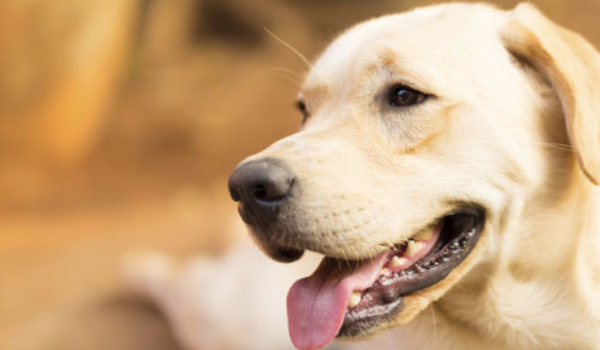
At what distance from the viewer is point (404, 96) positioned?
2.43m

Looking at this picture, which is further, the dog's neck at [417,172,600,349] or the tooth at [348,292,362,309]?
the dog's neck at [417,172,600,349]

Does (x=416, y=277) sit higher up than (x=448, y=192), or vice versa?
(x=448, y=192)

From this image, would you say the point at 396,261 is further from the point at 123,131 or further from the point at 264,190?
the point at 123,131

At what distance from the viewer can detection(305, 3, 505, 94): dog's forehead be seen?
7.94 feet

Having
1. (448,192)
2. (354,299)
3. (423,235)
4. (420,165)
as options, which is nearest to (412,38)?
(420,165)

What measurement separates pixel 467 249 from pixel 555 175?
426 millimetres

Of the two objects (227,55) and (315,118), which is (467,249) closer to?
(315,118)

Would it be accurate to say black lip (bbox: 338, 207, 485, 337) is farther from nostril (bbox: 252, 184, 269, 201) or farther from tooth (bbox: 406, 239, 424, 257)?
nostril (bbox: 252, 184, 269, 201)

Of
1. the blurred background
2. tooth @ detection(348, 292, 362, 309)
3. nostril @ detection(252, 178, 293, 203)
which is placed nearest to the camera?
nostril @ detection(252, 178, 293, 203)

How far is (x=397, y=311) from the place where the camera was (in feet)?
7.29

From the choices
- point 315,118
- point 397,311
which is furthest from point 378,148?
point 397,311

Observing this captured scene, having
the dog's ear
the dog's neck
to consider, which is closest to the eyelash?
the dog's ear

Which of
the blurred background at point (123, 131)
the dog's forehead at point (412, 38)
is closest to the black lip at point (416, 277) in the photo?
the dog's forehead at point (412, 38)

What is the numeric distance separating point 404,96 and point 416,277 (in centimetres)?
63
